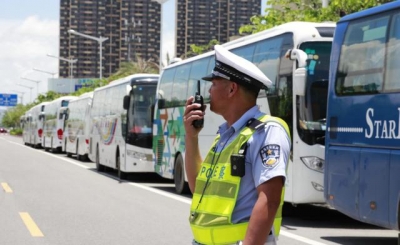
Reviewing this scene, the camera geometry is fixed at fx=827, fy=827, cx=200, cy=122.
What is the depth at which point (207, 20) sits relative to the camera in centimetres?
12700

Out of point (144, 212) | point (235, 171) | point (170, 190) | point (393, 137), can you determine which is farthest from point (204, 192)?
point (170, 190)

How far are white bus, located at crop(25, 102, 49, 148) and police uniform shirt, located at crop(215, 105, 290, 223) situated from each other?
182ft

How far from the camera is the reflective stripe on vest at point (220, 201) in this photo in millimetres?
3547

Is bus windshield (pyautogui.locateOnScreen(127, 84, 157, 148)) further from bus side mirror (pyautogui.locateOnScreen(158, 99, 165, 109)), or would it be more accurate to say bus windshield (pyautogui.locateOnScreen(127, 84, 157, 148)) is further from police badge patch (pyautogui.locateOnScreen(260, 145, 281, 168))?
police badge patch (pyautogui.locateOnScreen(260, 145, 281, 168))

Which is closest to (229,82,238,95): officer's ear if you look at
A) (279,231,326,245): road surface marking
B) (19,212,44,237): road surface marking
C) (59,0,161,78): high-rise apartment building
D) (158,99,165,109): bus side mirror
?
(279,231,326,245): road surface marking

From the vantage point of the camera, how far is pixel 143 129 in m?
23.5

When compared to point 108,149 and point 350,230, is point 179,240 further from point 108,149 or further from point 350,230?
point 108,149

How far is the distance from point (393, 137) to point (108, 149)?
1827cm

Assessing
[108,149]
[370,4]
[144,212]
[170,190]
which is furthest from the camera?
[108,149]

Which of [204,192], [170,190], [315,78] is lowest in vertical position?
[170,190]

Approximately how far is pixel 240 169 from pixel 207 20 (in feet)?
408

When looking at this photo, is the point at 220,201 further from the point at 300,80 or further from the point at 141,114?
the point at 141,114

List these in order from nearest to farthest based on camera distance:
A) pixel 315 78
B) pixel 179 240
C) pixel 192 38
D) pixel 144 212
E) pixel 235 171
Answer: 1. pixel 235 171
2. pixel 179 240
3. pixel 315 78
4. pixel 144 212
5. pixel 192 38

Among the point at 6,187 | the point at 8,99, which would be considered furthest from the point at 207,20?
the point at 6,187
